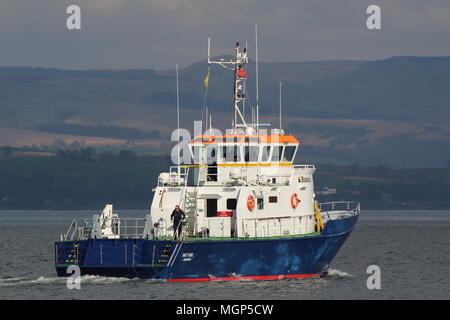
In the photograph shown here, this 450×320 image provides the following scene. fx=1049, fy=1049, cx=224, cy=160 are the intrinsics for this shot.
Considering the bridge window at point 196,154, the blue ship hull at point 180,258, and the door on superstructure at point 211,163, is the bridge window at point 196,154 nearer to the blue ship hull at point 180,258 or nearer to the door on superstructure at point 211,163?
the door on superstructure at point 211,163

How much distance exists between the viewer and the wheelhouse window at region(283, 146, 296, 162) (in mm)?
48625

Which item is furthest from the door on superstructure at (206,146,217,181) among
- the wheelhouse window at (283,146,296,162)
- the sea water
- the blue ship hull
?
the sea water

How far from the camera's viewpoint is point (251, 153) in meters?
47.9

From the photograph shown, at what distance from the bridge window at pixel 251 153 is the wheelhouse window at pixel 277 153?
0.83 m

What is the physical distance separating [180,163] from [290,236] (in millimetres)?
6065

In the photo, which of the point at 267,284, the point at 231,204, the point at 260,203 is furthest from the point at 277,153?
the point at 267,284

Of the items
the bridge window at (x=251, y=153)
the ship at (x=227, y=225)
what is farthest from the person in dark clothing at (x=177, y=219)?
the bridge window at (x=251, y=153)

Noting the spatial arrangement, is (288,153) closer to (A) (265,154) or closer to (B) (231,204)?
(A) (265,154)

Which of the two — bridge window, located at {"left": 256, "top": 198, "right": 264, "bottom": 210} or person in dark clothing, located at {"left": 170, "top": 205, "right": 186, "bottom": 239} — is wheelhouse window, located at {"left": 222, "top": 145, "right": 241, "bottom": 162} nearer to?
bridge window, located at {"left": 256, "top": 198, "right": 264, "bottom": 210}

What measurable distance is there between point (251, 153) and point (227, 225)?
374 cm

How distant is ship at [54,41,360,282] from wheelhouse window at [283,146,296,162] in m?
0.05
